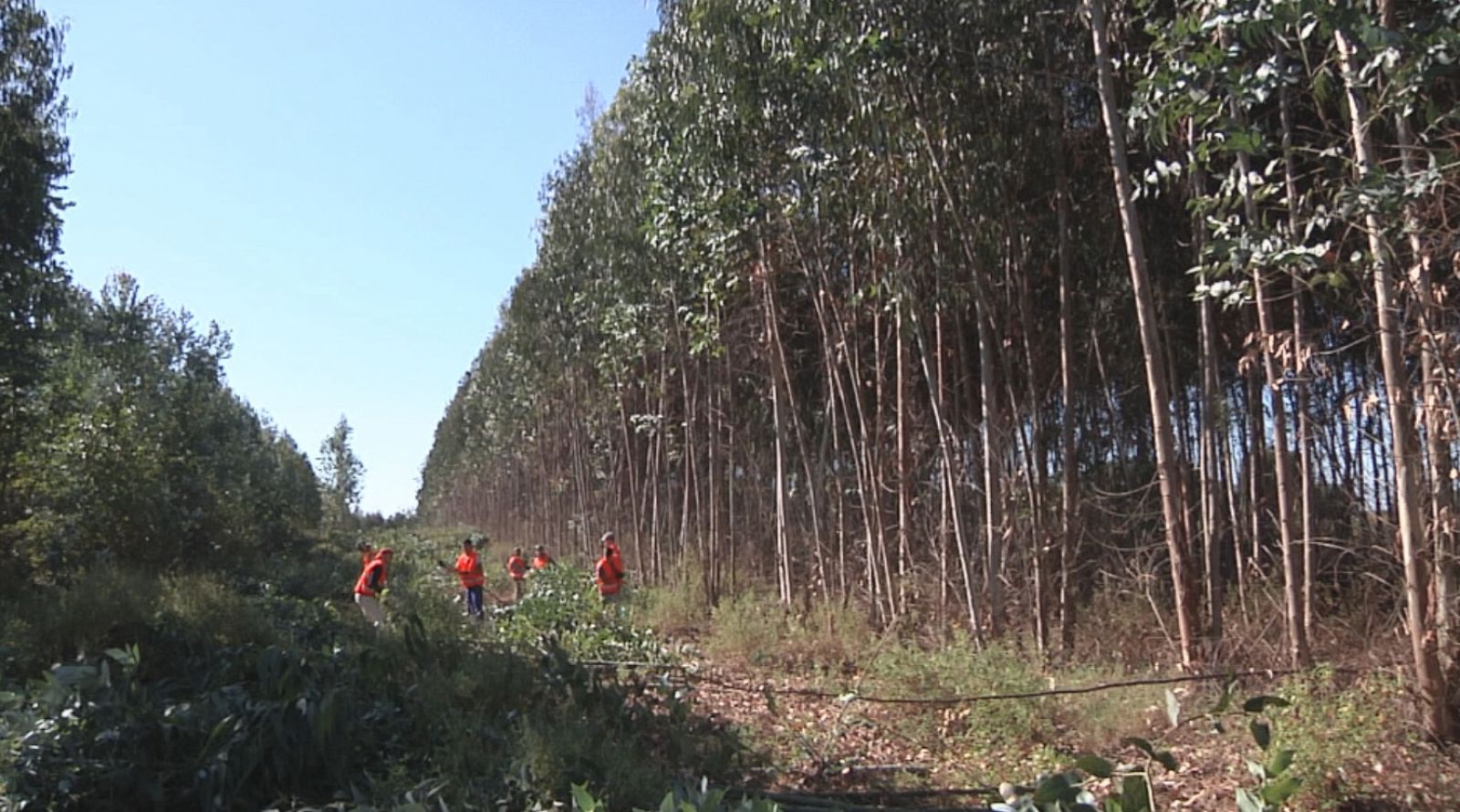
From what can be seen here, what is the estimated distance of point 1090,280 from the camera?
11.5 metres

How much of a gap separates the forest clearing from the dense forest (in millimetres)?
57

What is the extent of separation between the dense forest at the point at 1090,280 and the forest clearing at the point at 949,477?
Result: 0.19 feet

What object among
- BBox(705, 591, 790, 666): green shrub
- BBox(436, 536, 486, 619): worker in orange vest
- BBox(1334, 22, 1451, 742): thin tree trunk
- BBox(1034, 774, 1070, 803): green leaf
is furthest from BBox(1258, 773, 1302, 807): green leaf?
BBox(436, 536, 486, 619): worker in orange vest

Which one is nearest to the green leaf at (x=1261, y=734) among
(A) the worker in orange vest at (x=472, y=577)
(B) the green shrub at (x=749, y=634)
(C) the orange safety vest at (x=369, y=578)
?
(B) the green shrub at (x=749, y=634)

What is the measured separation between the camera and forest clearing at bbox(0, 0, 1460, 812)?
610 centimetres

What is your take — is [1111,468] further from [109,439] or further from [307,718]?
[109,439]

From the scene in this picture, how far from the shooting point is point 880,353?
13.4m

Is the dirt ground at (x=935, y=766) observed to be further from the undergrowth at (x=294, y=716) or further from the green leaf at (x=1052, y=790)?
the green leaf at (x=1052, y=790)

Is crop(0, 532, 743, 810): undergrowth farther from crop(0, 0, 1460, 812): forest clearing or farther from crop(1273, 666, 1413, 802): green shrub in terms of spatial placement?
crop(1273, 666, 1413, 802): green shrub

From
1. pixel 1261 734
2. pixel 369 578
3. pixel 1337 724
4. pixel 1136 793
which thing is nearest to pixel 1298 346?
pixel 1337 724

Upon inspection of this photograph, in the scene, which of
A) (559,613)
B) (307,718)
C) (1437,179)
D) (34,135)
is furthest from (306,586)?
Result: (1437,179)

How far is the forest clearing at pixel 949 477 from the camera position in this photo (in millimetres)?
6102

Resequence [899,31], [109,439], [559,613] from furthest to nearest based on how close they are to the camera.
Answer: [109,439]
[559,613]
[899,31]

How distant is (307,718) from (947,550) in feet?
24.7
